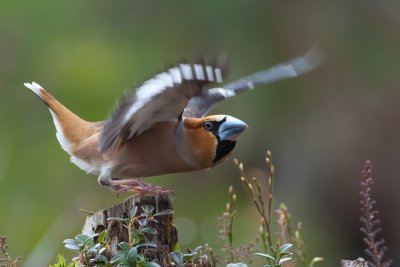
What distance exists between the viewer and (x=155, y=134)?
15.0ft

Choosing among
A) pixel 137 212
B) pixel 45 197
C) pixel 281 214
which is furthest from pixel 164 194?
pixel 45 197

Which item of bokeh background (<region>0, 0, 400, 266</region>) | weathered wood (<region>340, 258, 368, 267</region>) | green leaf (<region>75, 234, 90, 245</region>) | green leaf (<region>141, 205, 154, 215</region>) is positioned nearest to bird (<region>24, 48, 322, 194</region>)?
green leaf (<region>141, 205, 154, 215</region>)

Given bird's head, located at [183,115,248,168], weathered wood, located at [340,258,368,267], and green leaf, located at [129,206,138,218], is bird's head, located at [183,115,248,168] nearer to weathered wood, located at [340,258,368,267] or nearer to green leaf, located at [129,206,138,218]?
green leaf, located at [129,206,138,218]

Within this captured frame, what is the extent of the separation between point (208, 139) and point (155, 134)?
0.83 feet

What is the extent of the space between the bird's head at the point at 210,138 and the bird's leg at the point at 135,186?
292 millimetres

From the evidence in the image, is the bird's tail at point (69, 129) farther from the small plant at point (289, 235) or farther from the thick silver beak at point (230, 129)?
the small plant at point (289, 235)

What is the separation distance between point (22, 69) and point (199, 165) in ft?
13.5

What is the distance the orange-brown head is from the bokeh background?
9.94 ft

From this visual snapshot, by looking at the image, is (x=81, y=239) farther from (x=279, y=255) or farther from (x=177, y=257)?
(x=279, y=255)

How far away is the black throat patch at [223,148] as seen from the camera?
451 cm

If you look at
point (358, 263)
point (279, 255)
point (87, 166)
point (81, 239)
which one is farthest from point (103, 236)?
point (87, 166)

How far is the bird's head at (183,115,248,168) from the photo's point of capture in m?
4.50

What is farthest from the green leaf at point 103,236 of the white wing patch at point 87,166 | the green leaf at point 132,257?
the white wing patch at point 87,166

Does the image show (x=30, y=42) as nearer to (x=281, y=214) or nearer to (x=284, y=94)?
(x=284, y=94)
